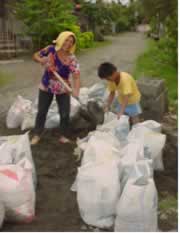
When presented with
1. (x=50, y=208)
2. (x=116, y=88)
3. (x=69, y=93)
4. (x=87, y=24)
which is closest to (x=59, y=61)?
(x=69, y=93)

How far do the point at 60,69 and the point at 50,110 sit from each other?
98cm

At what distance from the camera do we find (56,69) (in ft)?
15.2

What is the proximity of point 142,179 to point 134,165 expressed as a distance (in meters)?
0.18

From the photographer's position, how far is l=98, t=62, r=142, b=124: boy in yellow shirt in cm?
439

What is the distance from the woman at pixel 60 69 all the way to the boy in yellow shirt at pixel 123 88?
384 millimetres

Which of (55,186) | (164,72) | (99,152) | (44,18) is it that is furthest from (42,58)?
(44,18)

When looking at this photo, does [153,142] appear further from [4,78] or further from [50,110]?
[4,78]

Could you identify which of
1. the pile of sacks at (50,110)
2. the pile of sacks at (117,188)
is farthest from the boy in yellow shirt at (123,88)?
the pile of sacks at (117,188)

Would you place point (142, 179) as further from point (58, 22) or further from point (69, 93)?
point (58, 22)

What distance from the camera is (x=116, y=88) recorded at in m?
4.69

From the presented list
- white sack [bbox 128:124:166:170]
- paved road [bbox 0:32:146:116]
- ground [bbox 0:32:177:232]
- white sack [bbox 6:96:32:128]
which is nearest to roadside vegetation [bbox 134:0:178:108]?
paved road [bbox 0:32:146:116]

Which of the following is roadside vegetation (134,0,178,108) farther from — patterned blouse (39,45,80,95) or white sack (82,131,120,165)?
→ white sack (82,131,120,165)

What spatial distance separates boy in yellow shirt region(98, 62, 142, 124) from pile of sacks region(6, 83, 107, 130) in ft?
1.72

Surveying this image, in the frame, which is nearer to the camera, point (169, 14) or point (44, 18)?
point (169, 14)
